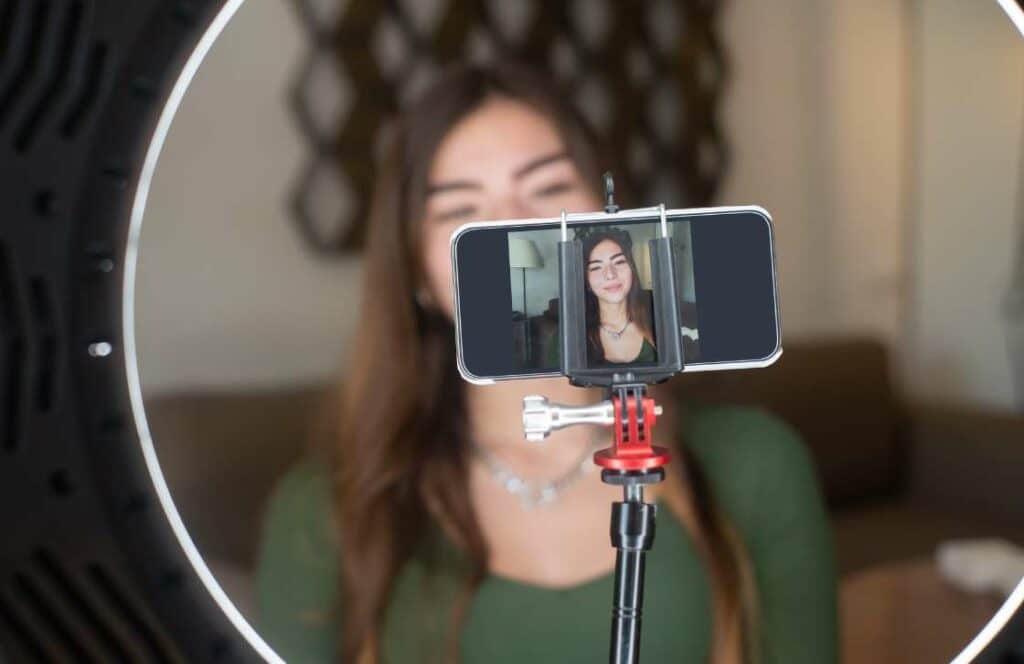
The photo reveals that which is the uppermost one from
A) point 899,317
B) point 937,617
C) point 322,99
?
point 322,99

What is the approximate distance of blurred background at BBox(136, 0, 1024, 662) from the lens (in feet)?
1.25

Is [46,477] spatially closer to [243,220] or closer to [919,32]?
[243,220]

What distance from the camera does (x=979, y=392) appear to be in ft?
1.35

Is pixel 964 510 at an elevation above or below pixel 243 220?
below

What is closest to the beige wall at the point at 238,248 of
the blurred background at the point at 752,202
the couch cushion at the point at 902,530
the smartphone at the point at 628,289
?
the blurred background at the point at 752,202

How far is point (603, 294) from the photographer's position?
0.29 meters

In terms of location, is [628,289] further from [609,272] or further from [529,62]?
[529,62]

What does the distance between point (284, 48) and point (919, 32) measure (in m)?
0.28

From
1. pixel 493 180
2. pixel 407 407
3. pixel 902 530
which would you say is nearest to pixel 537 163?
pixel 493 180

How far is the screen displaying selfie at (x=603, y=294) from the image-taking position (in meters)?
0.29

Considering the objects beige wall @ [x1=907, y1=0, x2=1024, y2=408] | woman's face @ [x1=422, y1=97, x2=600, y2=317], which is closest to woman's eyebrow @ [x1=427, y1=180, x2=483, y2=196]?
woman's face @ [x1=422, y1=97, x2=600, y2=317]

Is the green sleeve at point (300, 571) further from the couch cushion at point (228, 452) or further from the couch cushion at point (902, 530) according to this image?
the couch cushion at point (902, 530)

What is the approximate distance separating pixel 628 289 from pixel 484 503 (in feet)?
0.52

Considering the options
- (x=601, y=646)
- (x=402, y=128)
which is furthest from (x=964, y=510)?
(x=402, y=128)
